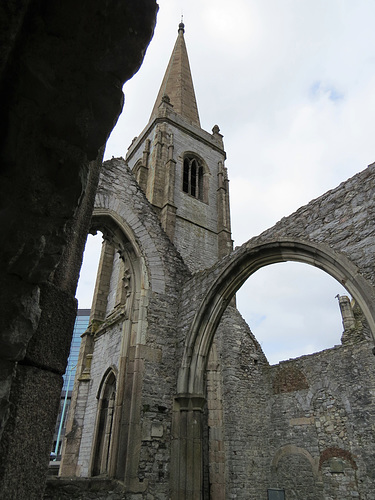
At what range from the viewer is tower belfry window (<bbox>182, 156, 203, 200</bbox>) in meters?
19.5

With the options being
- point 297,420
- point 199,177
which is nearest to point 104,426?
point 297,420

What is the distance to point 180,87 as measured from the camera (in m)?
24.5

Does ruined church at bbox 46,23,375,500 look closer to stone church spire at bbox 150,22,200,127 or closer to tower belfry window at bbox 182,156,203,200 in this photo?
tower belfry window at bbox 182,156,203,200

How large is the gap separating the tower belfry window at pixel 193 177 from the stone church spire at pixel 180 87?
2.83 m

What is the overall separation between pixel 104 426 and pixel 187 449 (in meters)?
5.22

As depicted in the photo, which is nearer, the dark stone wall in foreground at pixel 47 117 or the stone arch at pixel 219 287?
the dark stone wall in foreground at pixel 47 117

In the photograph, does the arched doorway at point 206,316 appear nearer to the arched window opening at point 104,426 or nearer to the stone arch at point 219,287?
the stone arch at point 219,287

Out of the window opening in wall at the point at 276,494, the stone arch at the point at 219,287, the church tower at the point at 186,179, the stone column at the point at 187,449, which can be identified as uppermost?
the church tower at the point at 186,179

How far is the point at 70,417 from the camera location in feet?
39.2

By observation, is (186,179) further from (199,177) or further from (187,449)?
(187,449)

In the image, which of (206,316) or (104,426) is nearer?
(206,316)

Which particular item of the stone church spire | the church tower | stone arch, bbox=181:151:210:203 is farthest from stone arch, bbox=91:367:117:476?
the stone church spire

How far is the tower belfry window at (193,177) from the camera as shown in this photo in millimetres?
19484

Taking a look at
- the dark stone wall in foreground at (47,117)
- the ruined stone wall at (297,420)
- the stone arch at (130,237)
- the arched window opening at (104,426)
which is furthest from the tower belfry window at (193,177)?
the dark stone wall in foreground at (47,117)
